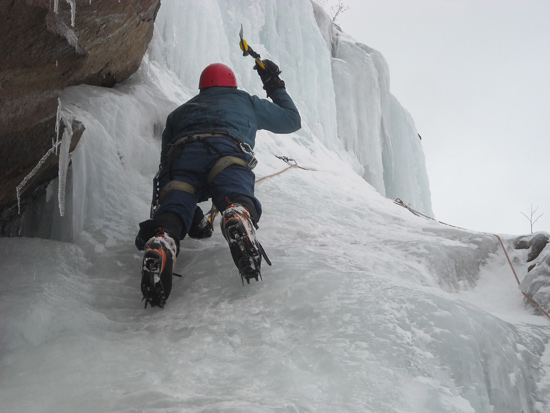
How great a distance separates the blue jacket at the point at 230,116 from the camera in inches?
91.9

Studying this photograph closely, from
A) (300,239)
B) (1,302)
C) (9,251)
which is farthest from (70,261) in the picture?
(300,239)

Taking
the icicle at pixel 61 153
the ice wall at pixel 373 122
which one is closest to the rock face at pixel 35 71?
the icicle at pixel 61 153

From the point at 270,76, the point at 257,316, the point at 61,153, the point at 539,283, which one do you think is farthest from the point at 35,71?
the point at 539,283

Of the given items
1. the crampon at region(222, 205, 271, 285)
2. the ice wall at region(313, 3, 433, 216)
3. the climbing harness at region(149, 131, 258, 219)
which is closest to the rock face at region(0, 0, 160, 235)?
the climbing harness at region(149, 131, 258, 219)

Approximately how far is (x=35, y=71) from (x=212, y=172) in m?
0.83

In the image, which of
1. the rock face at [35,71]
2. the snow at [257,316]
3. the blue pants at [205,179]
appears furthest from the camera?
the blue pants at [205,179]

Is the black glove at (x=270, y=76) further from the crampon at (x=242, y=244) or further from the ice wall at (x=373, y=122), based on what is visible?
the ice wall at (x=373, y=122)

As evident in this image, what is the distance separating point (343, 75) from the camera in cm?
1119

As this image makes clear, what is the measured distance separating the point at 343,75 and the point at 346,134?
1.57 metres

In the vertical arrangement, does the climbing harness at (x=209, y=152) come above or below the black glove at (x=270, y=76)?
below

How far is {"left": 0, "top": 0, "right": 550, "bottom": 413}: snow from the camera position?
1.23 meters

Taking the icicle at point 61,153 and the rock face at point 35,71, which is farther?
the icicle at point 61,153

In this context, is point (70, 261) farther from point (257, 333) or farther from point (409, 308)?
point (409, 308)

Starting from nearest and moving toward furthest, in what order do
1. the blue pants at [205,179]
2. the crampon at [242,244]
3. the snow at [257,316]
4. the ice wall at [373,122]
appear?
1. the snow at [257,316]
2. the crampon at [242,244]
3. the blue pants at [205,179]
4. the ice wall at [373,122]
